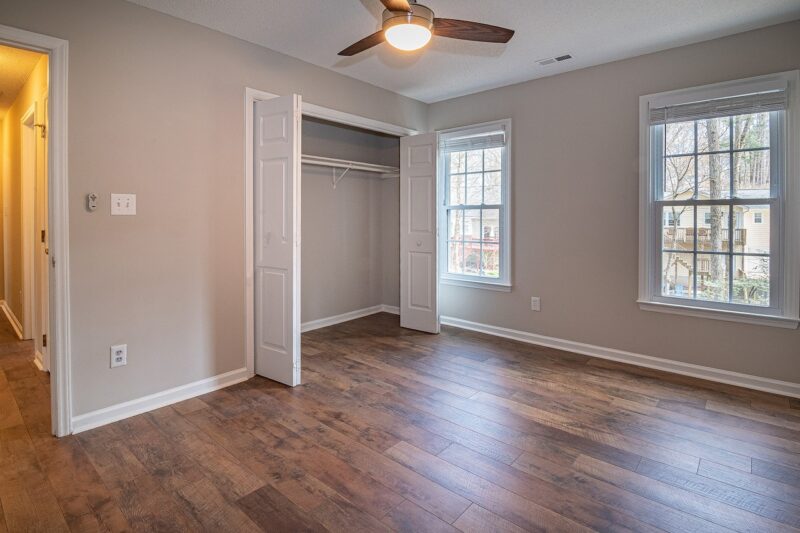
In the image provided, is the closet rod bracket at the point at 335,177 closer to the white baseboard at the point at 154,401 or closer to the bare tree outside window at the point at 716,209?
the white baseboard at the point at 154,401

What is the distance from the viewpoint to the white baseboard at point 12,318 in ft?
15.3

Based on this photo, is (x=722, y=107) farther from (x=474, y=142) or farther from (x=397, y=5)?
(x=397, y=5)

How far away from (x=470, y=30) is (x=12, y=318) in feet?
19.2

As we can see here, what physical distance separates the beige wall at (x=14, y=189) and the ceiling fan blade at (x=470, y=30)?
3.44 meters

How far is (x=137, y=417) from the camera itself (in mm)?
2795

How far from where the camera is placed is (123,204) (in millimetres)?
2752

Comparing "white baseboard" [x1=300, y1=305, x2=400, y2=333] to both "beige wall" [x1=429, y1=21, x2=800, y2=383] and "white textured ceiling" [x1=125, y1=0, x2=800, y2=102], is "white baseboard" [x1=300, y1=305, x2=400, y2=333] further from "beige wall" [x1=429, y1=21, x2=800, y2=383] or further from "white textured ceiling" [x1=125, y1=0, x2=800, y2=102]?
"white textured ceiling" [x1=125, y1=0, x2=800, y2=102]

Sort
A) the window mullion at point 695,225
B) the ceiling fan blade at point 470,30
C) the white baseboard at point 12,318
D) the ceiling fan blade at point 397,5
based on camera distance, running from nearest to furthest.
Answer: the ceiling fan blade at point 397,5 → the ceiling fan blade at point 470,30 → the window mullion at point 695,225 → the white baseboard at point 12,318

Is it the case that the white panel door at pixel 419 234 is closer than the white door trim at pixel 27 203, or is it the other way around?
the white door trim at pixel 27 203

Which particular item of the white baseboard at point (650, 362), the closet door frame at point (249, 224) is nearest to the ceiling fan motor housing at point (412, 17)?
the closet door frame at point (249, 224)

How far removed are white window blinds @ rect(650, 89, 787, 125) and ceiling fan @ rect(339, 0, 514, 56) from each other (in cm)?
185

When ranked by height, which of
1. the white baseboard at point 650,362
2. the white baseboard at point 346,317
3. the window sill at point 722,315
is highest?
the window sill at point 722,315

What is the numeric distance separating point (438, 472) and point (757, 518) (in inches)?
52.7

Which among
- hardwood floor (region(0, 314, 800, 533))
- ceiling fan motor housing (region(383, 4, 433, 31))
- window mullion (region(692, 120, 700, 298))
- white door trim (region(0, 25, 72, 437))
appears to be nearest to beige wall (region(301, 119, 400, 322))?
hardwood floor (region(0, 314, 800, 533))
